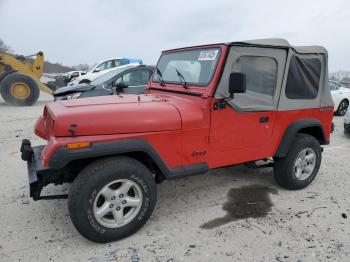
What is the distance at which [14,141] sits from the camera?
680 cm

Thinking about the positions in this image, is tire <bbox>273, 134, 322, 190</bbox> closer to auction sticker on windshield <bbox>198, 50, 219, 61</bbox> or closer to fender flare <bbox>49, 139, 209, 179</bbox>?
fender flare <bbox>49, 139, 209, 179</bbox>

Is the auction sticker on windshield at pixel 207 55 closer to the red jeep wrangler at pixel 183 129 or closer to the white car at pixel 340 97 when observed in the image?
the red jeep wrangler at pixel 183 129

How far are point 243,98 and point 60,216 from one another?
2521 millimetres

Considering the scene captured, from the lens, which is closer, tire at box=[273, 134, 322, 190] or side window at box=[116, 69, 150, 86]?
tire at box=[273, 134, 322, 190]

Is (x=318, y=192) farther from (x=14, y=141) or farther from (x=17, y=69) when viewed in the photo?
(x=17, y=69)

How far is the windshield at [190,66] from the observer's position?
3611 mm

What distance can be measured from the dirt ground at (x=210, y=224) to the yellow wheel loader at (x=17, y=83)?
8171 millimetres

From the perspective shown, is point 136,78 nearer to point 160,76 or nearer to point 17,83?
point 160,76

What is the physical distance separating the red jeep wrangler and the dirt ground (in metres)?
0.24

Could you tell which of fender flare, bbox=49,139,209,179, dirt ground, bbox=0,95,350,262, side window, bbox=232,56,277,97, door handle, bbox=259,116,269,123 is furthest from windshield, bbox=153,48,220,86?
dirt ground, bbox=0,95,350,262

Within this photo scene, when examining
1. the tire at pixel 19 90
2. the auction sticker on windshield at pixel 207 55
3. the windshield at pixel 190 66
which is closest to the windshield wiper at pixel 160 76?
the windshield at pixel 190 66

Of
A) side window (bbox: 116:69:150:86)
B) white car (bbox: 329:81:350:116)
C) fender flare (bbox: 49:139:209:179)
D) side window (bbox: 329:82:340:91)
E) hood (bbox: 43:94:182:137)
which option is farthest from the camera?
side window (bbox: 329:82:340:91)

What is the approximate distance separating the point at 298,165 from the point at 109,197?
272 centimetres

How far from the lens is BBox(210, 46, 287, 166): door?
11.7 ft
